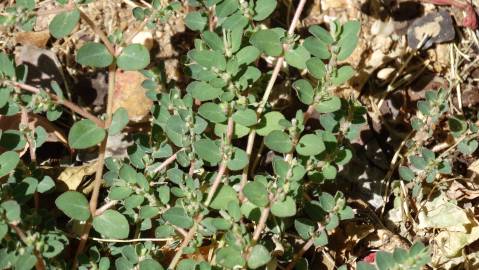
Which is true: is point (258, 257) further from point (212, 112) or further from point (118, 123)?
point (118, 123)

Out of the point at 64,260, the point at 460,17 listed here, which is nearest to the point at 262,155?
the point at 64,260

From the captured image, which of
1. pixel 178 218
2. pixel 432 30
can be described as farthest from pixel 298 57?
pixel 432 30

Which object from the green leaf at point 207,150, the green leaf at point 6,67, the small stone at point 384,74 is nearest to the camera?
the green leaf at point 6,67

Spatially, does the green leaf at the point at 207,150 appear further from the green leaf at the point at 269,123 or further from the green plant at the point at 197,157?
the green leaf at the point at 269,123

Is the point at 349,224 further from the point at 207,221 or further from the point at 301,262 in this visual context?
the point at 207,221

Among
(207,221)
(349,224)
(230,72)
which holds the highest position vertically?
(230,72)

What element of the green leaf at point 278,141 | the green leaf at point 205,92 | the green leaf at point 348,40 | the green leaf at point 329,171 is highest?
the green leaf at point 348,40

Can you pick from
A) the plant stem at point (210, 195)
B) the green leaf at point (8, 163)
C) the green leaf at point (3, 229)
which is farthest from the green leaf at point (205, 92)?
the green leaf at point (3, 229)
